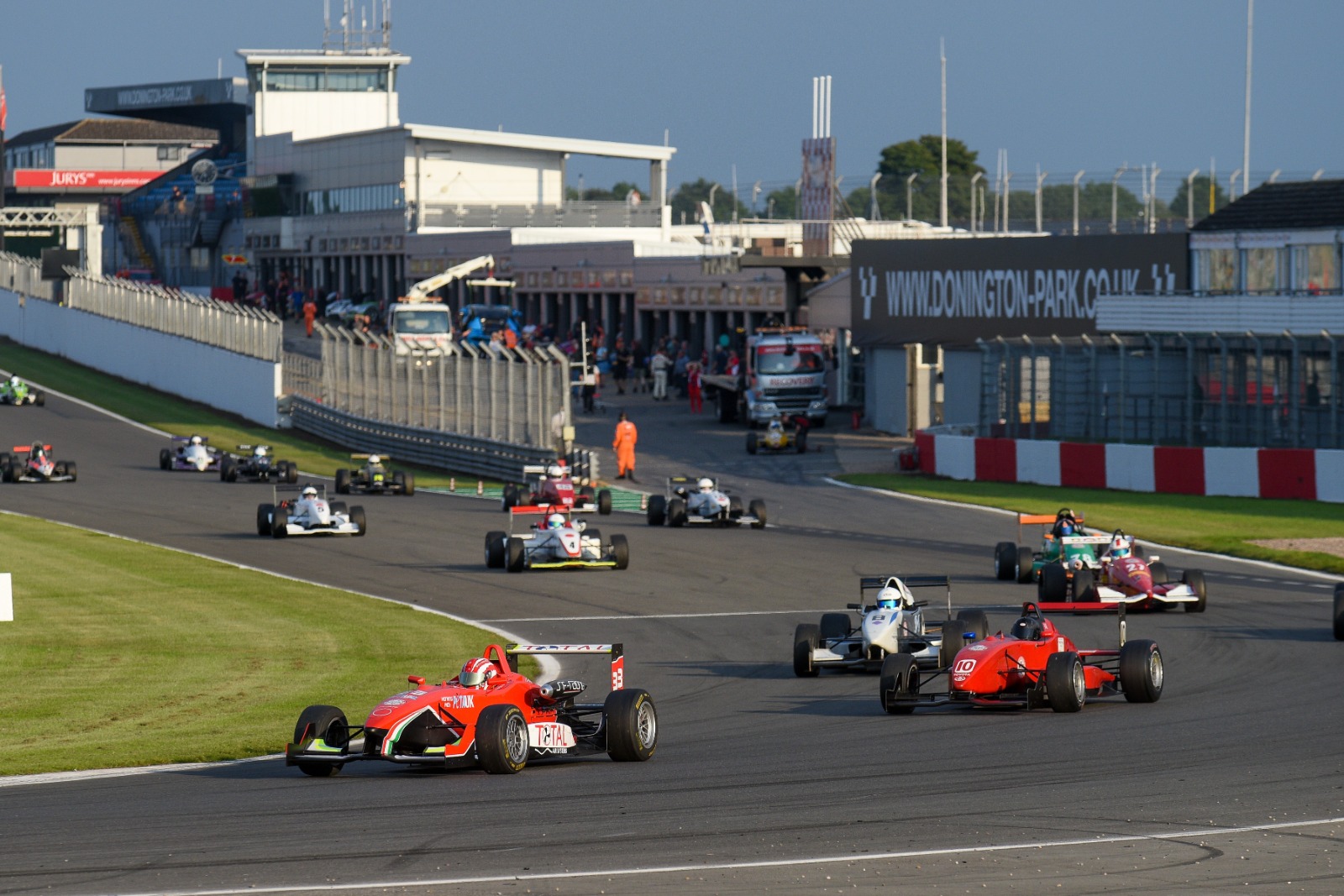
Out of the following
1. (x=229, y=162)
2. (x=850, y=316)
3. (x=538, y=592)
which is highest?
(x=229, y=162)

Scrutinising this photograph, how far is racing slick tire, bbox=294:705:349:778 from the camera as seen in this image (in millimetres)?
11969

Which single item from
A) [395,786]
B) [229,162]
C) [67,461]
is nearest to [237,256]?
[229,162]

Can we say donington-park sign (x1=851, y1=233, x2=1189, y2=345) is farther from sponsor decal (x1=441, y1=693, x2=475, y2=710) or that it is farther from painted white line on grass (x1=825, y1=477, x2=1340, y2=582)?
sponsor decal (x1=441, y1=693, x2=475, y2=710)

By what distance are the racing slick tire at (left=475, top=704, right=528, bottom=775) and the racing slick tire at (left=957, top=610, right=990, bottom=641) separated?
5.20m

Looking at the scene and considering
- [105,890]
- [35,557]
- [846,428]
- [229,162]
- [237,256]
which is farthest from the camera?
[229,162]

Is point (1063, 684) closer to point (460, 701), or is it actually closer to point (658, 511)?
point (460, 701)

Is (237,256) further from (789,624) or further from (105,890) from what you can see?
(105,890)

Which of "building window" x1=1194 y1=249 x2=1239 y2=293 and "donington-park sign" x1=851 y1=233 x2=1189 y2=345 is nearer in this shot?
"building window" x1=1194 y1=249 x2=1239 y2=293

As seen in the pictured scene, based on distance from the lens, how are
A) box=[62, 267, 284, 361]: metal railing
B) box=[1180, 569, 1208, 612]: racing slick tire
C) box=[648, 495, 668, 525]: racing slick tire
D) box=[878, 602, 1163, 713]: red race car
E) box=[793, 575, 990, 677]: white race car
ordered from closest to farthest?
box=[878, 602, 1163, 713]: red race car, box=[793, 575, 990, 677]: white race car, box=[1180, 569, 1208, 612]: racing slick tire, box=[648, 495, 668, 525]: racing slick tire, box=[62, 267, 284, 361]: metal railing

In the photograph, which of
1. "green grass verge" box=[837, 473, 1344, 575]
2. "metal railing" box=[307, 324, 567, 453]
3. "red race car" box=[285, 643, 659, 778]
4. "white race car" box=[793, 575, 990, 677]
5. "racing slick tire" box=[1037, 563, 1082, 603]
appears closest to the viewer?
"red race car" box=[285, 643, 659, 778]

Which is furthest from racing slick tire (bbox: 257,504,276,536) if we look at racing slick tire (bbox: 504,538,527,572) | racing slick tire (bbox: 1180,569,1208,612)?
racing slick tire (bbox: 1180,569,1208,612)

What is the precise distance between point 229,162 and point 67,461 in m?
83.1

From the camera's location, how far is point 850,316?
2224 inches

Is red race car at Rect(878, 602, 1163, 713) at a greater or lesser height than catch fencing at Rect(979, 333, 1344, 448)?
lesser
